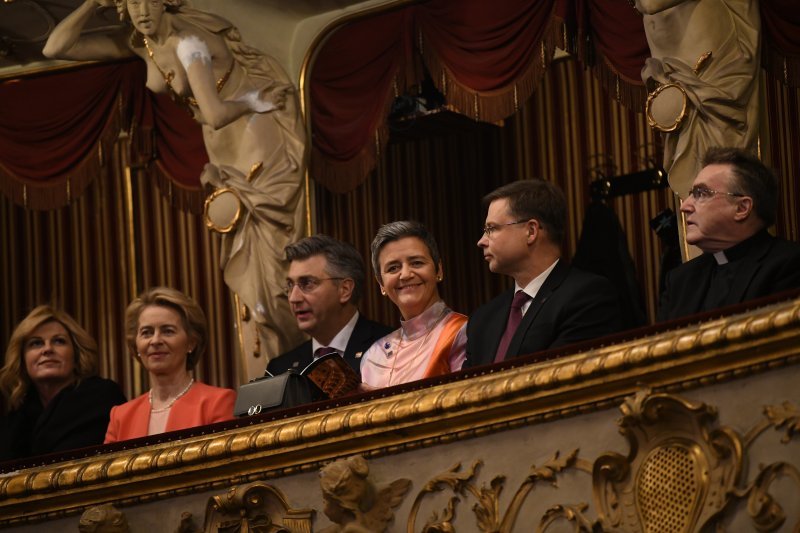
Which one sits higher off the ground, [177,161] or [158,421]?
→ [177,161]

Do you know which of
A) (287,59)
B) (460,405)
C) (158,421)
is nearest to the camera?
(460,405)

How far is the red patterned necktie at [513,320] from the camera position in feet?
14.4

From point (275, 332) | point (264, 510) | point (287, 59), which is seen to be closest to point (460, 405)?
point (264, 510)

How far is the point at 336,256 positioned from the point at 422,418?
60.7 inches

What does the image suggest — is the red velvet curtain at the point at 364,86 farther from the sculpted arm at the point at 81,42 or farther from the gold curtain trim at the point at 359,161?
the sculpted arm at the point at 81,42

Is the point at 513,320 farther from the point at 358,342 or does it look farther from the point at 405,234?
the point at 358,342

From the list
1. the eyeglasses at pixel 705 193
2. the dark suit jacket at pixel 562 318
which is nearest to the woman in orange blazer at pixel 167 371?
the dark suit jacket at pixel 562 318

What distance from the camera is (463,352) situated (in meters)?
4.64

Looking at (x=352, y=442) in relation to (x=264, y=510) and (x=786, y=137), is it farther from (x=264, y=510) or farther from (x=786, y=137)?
(x=786, y=137)

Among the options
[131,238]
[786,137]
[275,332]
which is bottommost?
[275,332]

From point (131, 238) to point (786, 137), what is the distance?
3.54 metres

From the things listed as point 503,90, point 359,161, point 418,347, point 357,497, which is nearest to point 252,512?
point 357,497

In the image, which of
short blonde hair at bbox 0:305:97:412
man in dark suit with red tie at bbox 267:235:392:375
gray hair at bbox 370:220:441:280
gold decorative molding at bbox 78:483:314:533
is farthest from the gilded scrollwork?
short blonde hair at bbox 0:305:97:412

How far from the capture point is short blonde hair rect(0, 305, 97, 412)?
551 centimetres
